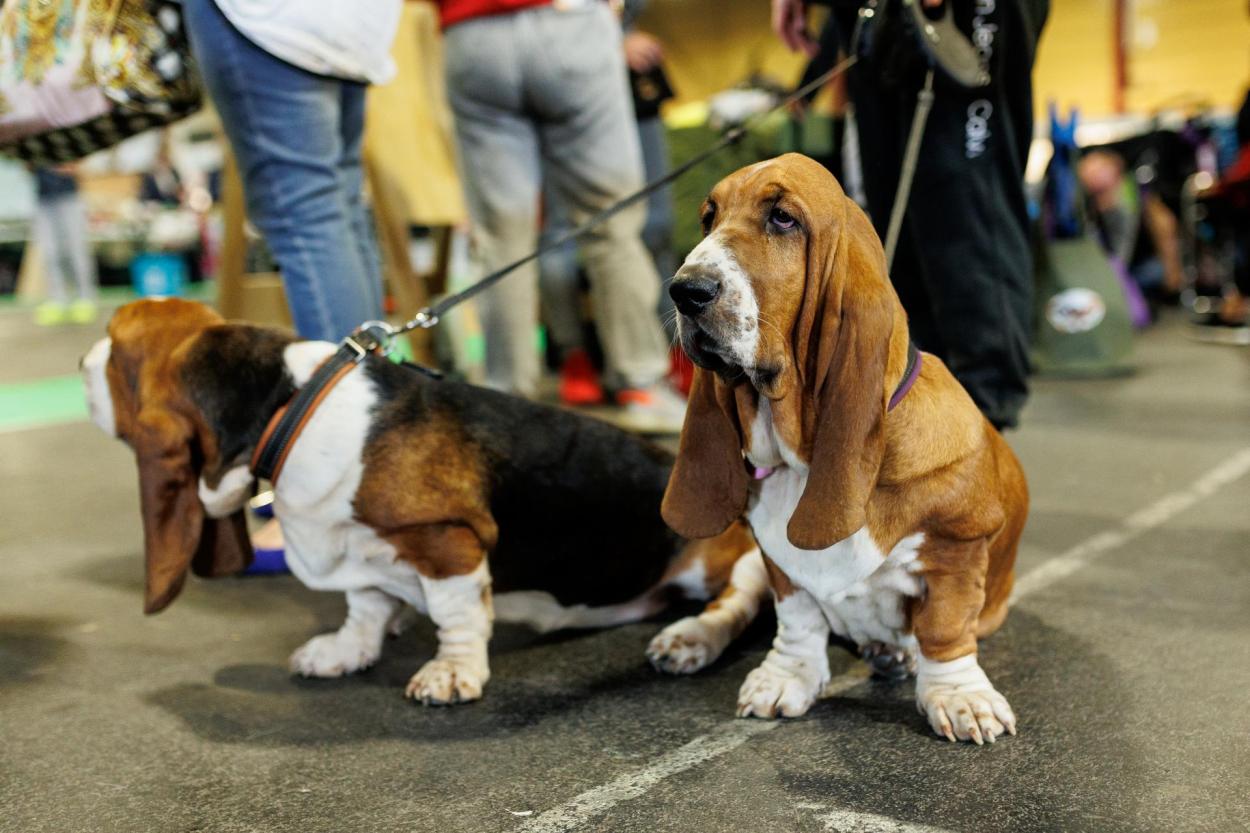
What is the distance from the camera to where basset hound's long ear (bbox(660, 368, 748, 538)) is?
186cm

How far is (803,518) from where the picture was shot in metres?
1.73

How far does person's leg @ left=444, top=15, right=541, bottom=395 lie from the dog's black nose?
7.96ft

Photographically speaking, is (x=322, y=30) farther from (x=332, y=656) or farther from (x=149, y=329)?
(x=332, y=656)

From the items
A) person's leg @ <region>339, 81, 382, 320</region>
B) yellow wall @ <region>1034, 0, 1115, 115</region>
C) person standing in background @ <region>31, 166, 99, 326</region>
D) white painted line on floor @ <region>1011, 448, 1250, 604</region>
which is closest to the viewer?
white painted line on floor @ <region>1011, 448, 1250, 604</region>

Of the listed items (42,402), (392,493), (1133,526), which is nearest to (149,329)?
(392,493)

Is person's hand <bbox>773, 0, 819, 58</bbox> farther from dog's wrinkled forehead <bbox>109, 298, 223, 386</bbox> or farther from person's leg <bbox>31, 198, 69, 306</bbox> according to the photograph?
person's leg <bbox>31, 198, 69, 306</bbox>

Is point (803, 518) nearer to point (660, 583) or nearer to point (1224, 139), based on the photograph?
point (660, 583)

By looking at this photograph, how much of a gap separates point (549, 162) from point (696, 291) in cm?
264

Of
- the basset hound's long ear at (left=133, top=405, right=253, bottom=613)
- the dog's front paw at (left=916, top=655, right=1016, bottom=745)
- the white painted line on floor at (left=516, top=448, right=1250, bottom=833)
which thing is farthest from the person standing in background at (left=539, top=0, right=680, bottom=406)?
the dog's front paw at (left=916, top=655, right=1016, bottom=745)

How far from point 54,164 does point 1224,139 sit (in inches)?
372

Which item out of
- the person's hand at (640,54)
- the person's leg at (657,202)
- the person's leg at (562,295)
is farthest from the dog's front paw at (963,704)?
the person's hand at (640,54)

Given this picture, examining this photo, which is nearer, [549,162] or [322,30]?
[322,30]

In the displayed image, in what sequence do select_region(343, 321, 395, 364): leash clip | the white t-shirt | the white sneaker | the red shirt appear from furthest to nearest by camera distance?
the white sneaker → the red shirt → the white t-shirt → select_region(343, 321, 395, 364): leash clip

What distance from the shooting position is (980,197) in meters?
2.62
